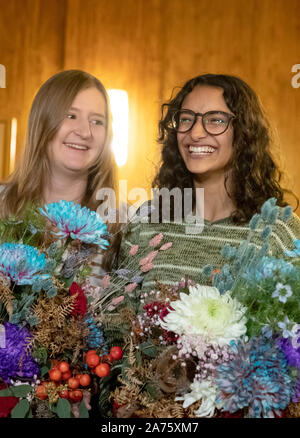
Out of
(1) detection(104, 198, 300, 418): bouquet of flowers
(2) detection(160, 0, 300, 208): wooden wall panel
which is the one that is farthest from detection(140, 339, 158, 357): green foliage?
(2) detection(160, 0, 300, 208): wooden wall panel

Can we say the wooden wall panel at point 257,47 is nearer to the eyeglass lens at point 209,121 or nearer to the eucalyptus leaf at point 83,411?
the eyeglass lens at point 209,121

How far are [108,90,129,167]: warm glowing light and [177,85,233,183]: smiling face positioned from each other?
1681mm

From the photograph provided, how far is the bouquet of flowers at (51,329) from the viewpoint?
0.81m

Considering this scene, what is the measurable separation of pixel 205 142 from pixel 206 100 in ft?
0.39

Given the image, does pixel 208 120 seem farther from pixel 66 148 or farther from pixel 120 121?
pixel 120 121

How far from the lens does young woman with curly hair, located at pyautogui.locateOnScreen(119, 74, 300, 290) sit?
1.27 meters

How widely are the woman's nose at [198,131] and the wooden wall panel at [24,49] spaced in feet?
6.23

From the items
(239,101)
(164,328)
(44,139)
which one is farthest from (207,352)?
(44,139)

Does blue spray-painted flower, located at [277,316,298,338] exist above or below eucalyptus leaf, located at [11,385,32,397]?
above

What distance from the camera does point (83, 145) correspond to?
1425 millimetres

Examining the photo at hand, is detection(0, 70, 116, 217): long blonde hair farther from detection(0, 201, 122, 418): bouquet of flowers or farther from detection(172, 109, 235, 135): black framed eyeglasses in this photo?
detection(0, 201, 122, 418): bouquet of flowers

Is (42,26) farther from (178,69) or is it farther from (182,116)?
(182,116)

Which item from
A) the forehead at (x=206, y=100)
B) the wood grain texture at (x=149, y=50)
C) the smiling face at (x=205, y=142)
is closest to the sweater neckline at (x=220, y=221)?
the smiling face at (x=205, y=142)

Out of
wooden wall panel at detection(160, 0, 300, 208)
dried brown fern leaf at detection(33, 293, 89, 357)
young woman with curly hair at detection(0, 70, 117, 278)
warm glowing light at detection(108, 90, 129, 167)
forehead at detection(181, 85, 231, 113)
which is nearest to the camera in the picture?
dried brown fern leaf at detection(33, 293, 89, 357)
